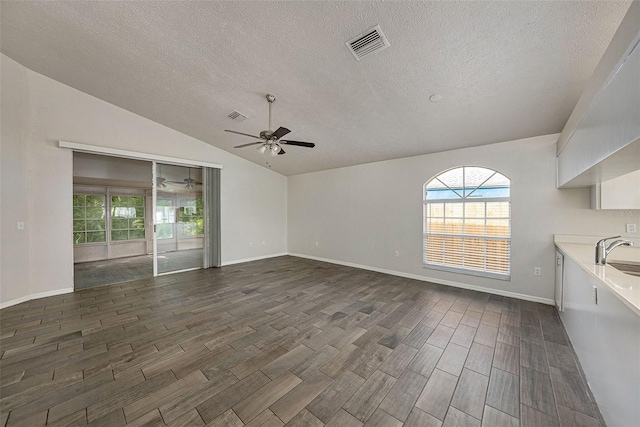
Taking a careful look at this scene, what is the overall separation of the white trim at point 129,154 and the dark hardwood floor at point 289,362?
2648mm

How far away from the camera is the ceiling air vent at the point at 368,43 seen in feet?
7.16

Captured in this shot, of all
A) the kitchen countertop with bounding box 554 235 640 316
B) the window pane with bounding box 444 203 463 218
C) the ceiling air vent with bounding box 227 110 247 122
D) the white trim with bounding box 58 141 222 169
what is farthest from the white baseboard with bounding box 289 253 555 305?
the white trim with bounding box 58 141 222 169

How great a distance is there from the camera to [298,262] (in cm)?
650

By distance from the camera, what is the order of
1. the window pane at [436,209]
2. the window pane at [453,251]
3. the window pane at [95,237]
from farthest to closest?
1. the window pane at [95,237]
2. the window pane at [436,209]
3. the window pane at [453,251]

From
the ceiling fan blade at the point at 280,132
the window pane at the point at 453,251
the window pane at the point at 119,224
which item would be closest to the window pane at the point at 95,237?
the window pane at the point at 119,224

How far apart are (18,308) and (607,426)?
6.68 meters

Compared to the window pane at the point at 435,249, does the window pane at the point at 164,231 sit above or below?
above

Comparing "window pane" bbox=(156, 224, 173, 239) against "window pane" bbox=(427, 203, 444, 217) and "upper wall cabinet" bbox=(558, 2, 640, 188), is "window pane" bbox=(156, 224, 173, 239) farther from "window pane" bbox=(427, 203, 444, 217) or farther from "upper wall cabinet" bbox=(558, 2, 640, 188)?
"upper wall cabinet" bbox=(558, 2, 640, 188)

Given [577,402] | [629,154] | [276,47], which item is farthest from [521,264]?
[276,47]

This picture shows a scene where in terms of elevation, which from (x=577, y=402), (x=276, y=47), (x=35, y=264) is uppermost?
(x=276, y=47)

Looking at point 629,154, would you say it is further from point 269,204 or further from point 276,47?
point 269,204

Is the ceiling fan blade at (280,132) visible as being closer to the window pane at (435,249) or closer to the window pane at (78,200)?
the window pane at (435,249)

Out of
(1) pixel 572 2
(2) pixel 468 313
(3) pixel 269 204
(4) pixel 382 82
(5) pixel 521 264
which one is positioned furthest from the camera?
(3) pixel 269 204

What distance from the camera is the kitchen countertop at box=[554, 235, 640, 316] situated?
1259 millimetres
